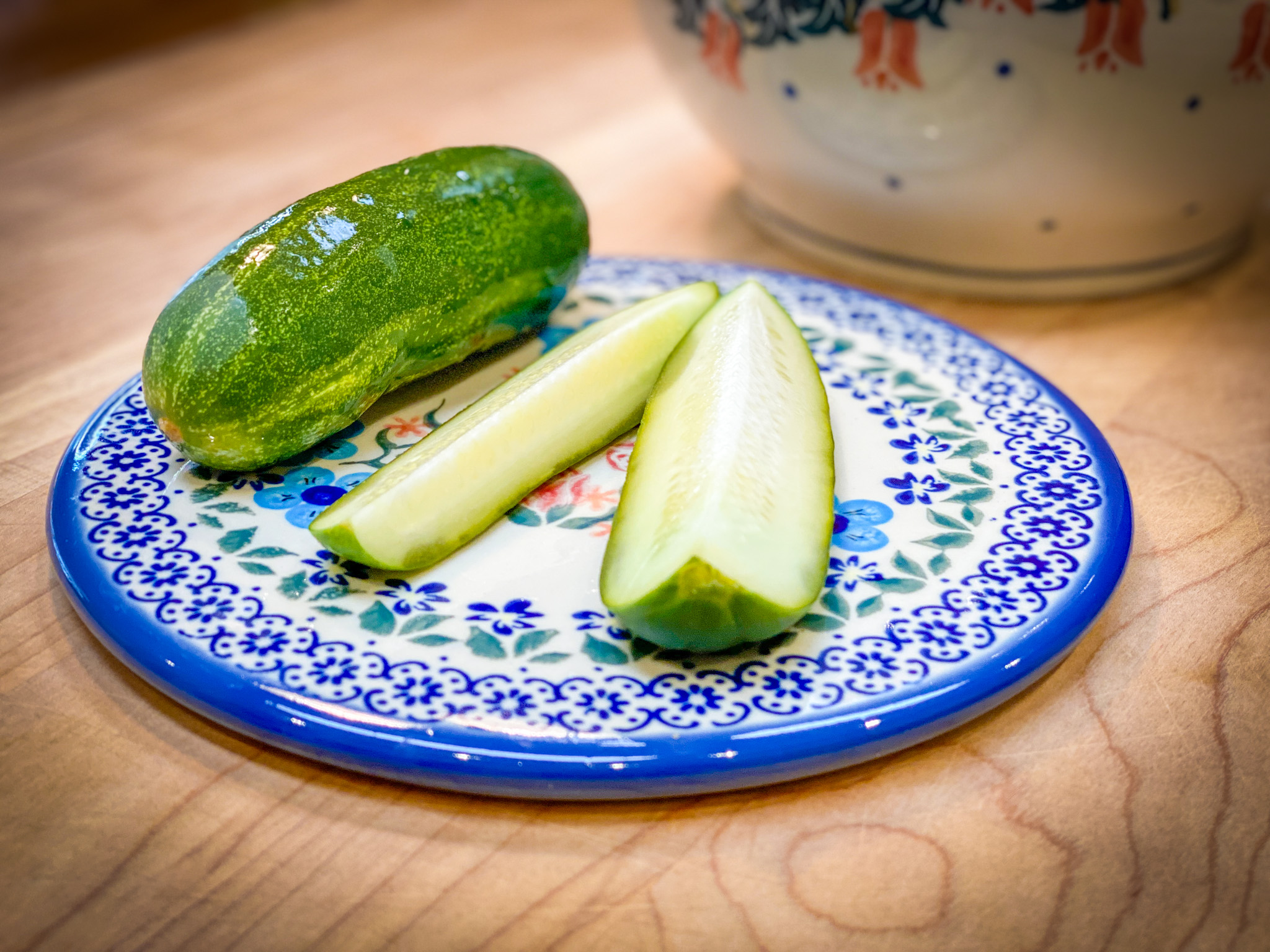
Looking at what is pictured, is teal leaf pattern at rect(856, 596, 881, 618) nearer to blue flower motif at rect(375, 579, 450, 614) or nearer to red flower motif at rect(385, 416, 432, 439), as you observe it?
blue flower motif at rect(375, 579, 450, 614)

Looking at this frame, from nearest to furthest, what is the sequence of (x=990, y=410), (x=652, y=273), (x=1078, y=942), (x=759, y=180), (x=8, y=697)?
1. (x=1078, y=942)
2. (x=8, y=697)
3. (x=990, y=410)
4. (x=652, y=273)
5. (x=759, y=180)

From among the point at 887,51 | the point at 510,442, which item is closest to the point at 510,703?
the point at 510,442

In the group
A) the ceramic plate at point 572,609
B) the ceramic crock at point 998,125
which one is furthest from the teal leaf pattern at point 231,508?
the ceramic crock at point 998,125

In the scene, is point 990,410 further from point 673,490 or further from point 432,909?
point 432,909

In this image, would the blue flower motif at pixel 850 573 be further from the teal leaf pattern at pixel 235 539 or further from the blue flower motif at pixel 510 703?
the teal leaf pattern at pixel 235 539

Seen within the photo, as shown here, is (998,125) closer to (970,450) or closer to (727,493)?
(970,450)

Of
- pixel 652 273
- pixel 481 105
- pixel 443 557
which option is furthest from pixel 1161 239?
pixel 481 105
